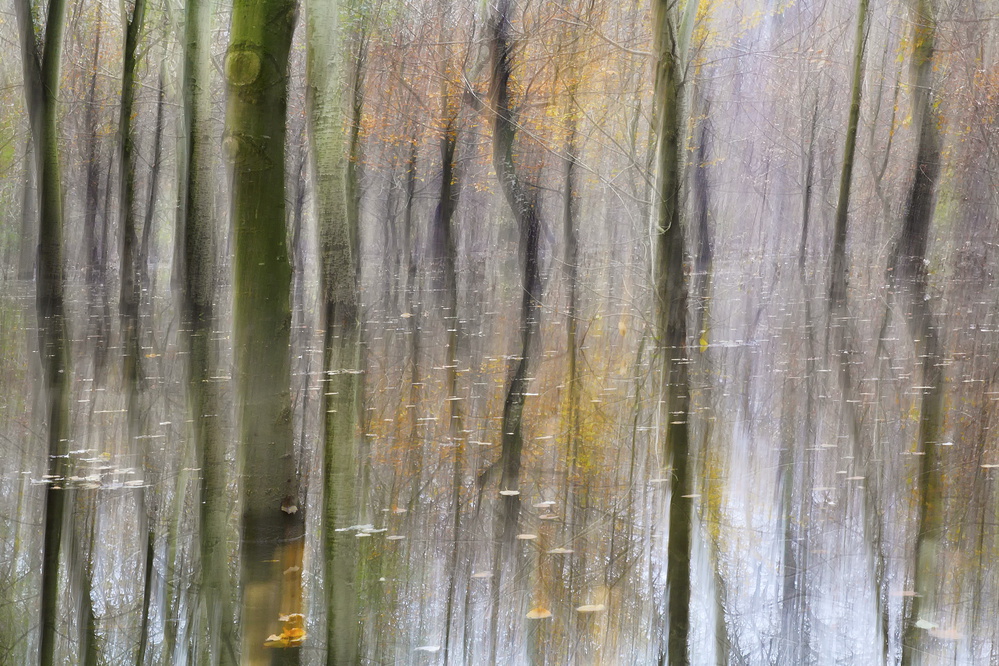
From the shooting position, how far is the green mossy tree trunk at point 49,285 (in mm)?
2920

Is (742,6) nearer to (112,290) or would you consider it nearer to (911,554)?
(911,554)

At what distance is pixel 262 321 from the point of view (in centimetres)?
243

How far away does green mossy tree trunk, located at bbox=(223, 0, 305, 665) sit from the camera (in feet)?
7.63

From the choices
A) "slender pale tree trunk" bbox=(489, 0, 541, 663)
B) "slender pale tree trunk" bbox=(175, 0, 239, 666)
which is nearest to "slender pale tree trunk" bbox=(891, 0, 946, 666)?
"slender pale tree trunk" bbox=(489, 0, 541, 663)

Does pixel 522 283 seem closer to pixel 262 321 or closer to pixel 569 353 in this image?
pixel 569 353

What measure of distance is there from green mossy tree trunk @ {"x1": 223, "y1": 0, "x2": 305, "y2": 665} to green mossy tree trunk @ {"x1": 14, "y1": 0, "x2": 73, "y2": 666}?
0.95 metres

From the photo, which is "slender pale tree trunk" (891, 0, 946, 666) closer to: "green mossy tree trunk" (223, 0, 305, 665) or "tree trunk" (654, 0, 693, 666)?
"tree trunk" (654, 0, 693, 666)

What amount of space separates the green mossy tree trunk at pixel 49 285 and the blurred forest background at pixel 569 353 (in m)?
0.01

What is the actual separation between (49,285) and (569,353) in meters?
2.07

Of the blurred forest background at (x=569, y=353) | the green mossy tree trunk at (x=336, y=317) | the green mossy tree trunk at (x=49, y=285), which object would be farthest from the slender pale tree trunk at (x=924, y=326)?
the green mossy tree trunk at (x=49, y=285)

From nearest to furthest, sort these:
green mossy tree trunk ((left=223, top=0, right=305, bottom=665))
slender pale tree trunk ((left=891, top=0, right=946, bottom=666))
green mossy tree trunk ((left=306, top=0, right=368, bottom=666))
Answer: green mossy tree trunk ((left=223, top=0, right=305, bottom=665)), green mossy tree trunk ((left=306, top=0, right=368, bottom=666)), slender pale tree trunk ((left=891, top=0, right=946, bottom=666))

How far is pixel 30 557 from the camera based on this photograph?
9.66ft

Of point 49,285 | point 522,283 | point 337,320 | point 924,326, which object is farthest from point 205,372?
point 924,326

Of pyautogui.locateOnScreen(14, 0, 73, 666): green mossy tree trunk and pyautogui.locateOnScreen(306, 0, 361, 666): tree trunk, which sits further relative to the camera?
pyautogui.locateOnScreen(14, 0, 73, 666): green mossy tree trunk
